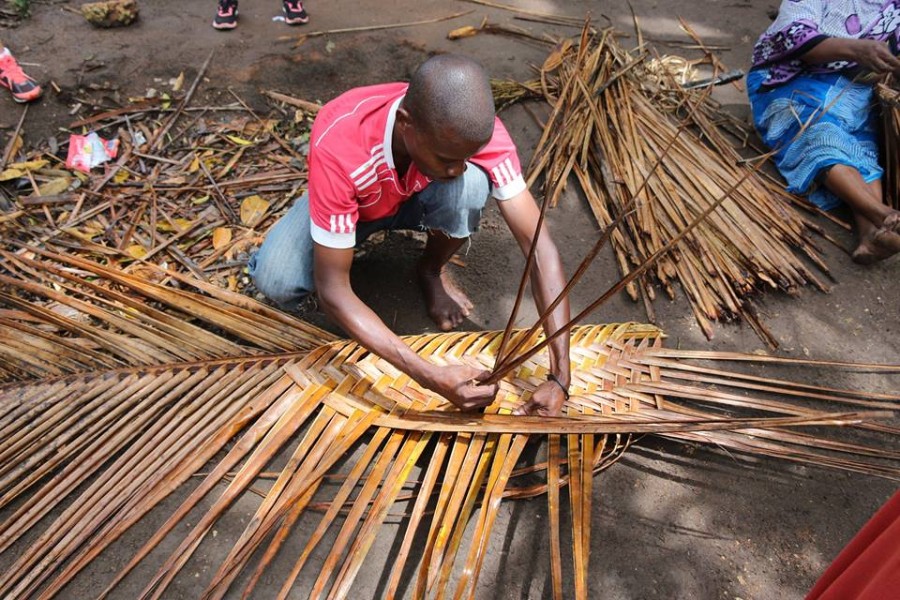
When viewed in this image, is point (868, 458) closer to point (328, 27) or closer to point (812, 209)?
point (812, 209)

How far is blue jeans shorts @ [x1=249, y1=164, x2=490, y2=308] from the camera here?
1974 mm

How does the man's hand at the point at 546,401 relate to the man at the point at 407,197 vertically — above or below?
below

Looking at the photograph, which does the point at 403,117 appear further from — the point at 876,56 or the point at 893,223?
the point at 876,56

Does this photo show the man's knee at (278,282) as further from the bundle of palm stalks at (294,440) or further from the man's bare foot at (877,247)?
the man's bare foot at (877,247)

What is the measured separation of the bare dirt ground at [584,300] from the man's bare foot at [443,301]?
64mm

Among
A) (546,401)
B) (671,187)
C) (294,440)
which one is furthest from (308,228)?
(671,187)

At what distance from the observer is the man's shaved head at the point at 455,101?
1.36m

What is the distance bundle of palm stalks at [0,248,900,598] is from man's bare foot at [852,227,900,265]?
0.83 metres

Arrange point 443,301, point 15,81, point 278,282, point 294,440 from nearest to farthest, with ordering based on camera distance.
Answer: point 294,440 → point 278,282 → point 443,301 → point 15,81

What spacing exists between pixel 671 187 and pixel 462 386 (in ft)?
5.20

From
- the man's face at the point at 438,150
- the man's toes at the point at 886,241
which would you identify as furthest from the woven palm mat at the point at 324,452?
the man's toes at the point at 886,241

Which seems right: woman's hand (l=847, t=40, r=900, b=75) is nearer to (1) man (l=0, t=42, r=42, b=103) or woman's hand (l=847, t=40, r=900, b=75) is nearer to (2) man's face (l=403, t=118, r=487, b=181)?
(2) man's face (l=403, t=118, r=487, b=181)

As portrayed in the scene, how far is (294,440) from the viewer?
177cm

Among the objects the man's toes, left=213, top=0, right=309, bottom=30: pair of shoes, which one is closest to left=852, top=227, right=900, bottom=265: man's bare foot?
the man's toes
